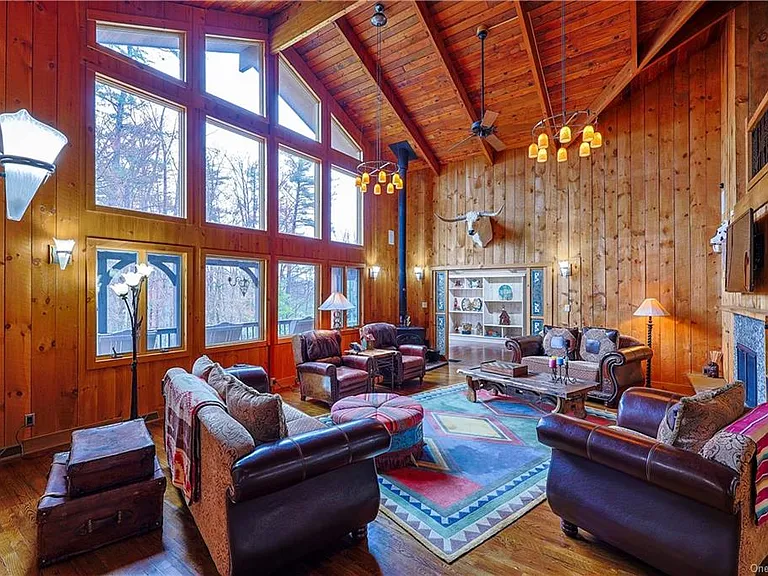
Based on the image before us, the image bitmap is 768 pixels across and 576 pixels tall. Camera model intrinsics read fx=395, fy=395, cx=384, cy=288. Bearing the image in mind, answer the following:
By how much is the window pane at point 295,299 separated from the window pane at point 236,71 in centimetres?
267

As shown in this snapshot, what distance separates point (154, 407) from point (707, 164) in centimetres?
853

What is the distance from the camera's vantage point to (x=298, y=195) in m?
7.10

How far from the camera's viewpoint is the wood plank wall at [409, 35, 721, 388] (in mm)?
6016

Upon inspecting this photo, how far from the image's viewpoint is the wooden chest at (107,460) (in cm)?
239

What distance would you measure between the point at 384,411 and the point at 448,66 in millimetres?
5614

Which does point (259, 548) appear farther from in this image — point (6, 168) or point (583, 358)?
point (583, 358)

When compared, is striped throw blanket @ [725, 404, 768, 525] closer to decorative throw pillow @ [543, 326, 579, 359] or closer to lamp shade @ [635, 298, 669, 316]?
decorative throw pillow @ [543, 326, 579, 359]

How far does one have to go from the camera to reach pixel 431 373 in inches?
299

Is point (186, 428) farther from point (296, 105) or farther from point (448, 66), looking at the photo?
point (448, 66)

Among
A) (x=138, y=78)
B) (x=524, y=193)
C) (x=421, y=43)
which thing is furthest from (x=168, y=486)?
(x=524, y=193)

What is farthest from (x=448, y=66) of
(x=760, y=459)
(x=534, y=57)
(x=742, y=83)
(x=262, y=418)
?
(x=760, y=459)

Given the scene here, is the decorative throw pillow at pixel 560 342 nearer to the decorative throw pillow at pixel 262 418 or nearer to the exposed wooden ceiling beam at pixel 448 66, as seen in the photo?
the exposed wooden ceiling beam at pixel 448 66

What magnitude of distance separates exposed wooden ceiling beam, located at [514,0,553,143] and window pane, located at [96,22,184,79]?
180 inches

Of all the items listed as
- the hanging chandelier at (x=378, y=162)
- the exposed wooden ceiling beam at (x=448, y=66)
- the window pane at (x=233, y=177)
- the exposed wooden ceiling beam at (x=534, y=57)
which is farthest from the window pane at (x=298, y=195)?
the exposed wooden ceiling beam at (x=534, y=57)
